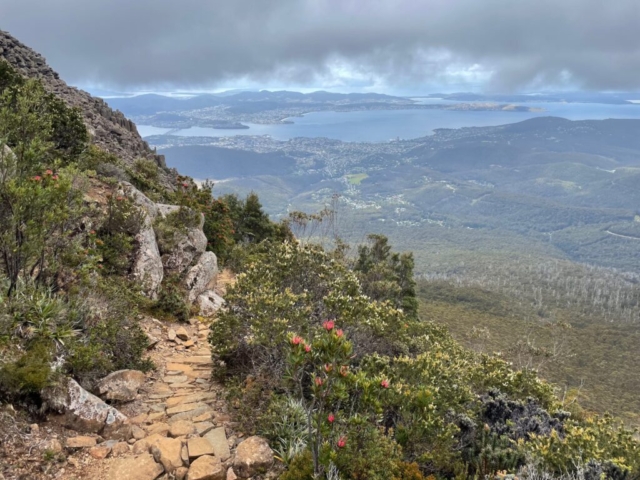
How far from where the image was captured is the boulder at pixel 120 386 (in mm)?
5754

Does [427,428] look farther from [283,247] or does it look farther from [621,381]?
[621,381]

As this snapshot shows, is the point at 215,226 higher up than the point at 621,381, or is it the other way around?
the point at 215,226

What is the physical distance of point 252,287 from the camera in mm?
7199

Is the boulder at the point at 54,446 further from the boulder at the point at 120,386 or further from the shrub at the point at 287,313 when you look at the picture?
the shrub at the point at 287,313

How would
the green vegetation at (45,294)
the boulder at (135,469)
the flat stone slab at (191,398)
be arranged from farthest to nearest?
the flat stone slab at (191,398) → the green vegetation at (45,294) → the boulder at (135,469)

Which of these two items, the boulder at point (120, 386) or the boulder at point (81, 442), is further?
the boulder at point (120, 386)

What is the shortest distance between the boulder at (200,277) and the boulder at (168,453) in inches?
261

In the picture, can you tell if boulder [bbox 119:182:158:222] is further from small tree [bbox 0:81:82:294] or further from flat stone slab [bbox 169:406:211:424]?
flat stone slab [bbox 169:406:211:424]

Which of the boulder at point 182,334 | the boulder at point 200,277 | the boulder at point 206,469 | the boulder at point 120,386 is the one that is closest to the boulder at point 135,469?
→ the boulder at point 206,469

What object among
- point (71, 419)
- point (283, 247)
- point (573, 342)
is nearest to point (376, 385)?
point (71, 419)

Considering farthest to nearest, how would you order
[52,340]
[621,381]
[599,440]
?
[621,381] < [599,440] < [52,340]

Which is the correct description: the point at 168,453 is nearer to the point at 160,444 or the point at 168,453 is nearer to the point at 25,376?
the point at 160,444

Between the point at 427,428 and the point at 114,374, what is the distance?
14.6 ft

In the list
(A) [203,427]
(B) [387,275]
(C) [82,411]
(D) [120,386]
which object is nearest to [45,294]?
(D) [120,386]
